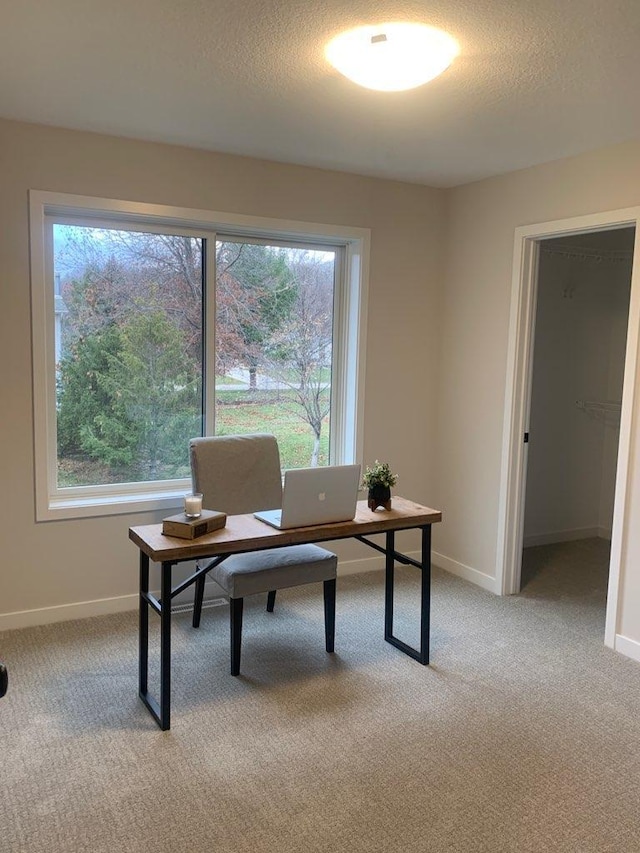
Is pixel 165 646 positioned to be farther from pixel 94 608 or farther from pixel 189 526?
pixel 94 608

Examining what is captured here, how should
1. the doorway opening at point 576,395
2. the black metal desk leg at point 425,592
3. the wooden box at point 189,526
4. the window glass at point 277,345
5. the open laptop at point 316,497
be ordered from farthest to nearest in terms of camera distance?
the doorway opening at point 576,395, the window glass at point 277,345, the black metal desk leg at point 425,592, the open laptop at point 316,497, the wooden box at point 189,526

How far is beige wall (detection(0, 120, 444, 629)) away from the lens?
3.30 m

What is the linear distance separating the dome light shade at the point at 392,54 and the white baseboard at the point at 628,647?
8.90 feet

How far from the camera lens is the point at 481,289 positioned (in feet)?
13.8

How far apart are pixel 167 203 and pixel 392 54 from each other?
5.67ft

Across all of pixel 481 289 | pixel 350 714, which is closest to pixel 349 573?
pixel 350 714

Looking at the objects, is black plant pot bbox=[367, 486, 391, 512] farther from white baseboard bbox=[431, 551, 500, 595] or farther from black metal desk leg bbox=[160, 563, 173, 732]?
white baseboard bbox=[431, 551, 500, 595]

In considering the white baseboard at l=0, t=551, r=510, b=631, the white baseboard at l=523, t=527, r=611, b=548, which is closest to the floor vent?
the white baseboard at l=0, t=551, r=510, b=631

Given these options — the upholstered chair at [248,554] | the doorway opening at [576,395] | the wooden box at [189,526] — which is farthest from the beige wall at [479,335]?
the wooden box at [189,526]

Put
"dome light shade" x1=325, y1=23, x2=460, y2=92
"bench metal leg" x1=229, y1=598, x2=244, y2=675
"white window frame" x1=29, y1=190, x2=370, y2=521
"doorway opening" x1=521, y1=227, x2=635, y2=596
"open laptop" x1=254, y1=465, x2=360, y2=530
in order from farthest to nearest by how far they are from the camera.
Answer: "doorway opening" x1=521, y1=227, x2=635, y2=596 < "white window frame" x1=29, y1=190, x2=370, y2=521 < "bench metal leg" x1=229, y1=598, x2=244, y2=675 < "open laptop" x1=254, y1=465, x2=360, y2=530 < "dome light shade" x1=325, y1=23, x2=460, y2=92

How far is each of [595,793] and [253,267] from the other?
3099 mm

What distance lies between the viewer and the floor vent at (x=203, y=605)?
376 cm

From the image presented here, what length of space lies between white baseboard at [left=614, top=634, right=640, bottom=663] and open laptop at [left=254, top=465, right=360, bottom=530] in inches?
61.4

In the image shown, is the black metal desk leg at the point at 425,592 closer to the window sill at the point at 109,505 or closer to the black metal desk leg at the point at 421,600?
the black metal desk leg at the point at 421,600
